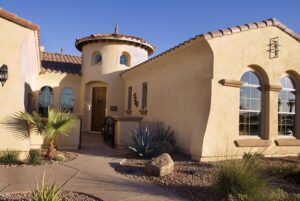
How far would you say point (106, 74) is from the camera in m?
16.4

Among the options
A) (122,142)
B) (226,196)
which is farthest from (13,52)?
(226,196)

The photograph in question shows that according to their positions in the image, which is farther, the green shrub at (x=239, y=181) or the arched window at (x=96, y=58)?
the arched window at (x=96, y=58)

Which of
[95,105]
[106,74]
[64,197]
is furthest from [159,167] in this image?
[95,105]

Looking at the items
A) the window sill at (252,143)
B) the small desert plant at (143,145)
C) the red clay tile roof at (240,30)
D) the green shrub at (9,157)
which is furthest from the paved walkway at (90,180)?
the red clay tile roof at (240,30)

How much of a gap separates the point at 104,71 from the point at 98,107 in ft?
6.80

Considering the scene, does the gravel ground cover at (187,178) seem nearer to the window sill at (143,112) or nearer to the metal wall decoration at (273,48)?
the metal wall decoration at (273,48)

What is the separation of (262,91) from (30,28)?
7.58 m

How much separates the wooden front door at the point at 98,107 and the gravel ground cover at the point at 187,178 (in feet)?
27.1

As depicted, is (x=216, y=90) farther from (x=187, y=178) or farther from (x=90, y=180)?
(x=90, y=180)

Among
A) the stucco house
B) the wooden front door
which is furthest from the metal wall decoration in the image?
the wooden front door

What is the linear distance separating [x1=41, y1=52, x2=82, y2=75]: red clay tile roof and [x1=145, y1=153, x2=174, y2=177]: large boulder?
431 inches

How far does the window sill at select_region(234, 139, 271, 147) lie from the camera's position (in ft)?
30.0

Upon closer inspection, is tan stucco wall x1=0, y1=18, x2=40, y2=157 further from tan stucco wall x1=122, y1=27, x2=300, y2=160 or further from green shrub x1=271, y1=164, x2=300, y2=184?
green shrub x1=271, y1=164, x2=300, y2=184

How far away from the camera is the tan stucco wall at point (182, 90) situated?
29.6ft
